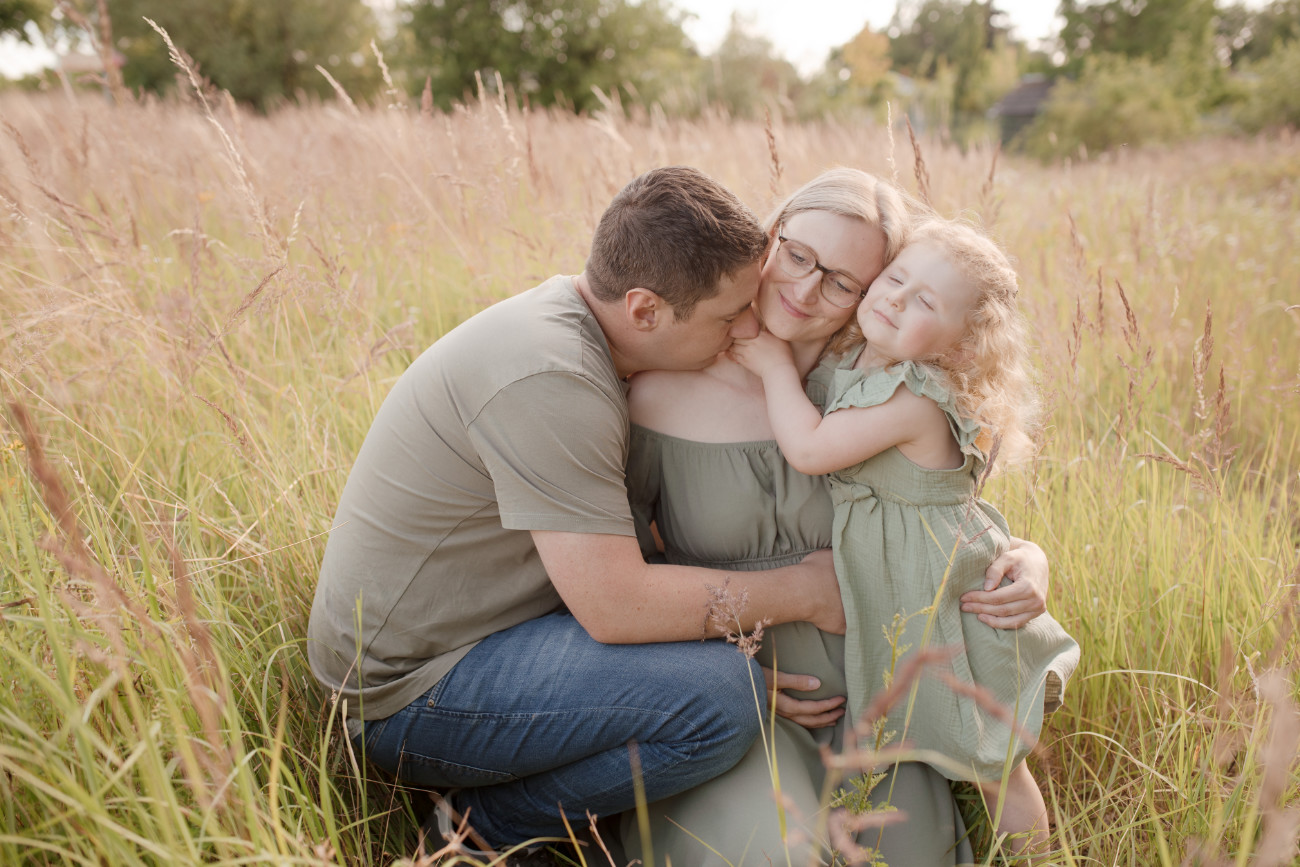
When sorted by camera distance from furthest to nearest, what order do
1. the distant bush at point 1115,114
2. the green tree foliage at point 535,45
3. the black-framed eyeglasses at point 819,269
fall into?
the distant bush at point 1115,114 < the green tree foliage at point 535,45 < the black-framed eyeglasses at point 819,269

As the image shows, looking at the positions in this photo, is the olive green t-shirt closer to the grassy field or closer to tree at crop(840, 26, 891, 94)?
the grassy field

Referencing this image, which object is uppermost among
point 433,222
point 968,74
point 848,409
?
point 968,74

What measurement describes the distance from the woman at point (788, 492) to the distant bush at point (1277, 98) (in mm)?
17644

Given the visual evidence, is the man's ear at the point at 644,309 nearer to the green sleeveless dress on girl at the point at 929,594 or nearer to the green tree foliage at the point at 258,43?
the green sleeveless dress on girl at the point at 929,594

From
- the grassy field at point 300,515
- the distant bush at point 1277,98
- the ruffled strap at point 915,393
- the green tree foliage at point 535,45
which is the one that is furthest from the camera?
the green tree foliage at point 535,45

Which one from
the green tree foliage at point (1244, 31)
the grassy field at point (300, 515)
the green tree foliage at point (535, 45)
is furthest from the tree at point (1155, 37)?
the grassy field at point (300, 515)

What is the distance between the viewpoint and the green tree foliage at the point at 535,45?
15.9m

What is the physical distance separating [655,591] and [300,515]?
95 centimetres

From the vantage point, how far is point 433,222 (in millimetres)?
3561

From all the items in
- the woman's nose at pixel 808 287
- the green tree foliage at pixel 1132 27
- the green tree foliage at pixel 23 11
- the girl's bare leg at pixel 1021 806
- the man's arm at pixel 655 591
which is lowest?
the girl's bare leg at pixel 1021 806

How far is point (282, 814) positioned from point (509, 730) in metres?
0.48

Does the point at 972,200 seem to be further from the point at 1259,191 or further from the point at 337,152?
the point at 1259,191

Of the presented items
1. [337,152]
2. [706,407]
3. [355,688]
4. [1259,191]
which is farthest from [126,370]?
[1259,191]

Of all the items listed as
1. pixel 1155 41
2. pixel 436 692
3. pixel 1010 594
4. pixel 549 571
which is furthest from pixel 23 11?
pixel 1155 41
